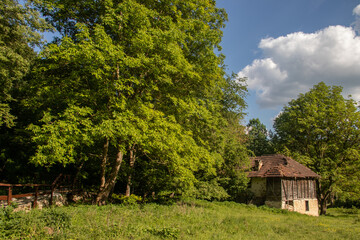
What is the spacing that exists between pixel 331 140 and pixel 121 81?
96.0ft

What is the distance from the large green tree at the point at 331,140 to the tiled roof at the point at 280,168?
1058mm

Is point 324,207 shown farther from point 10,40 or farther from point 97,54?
point 10,40

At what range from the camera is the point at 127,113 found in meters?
11.4

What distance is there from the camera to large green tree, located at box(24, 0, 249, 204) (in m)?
10.3

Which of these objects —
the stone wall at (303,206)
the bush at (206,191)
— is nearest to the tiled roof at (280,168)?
the stone wall at (303,206)

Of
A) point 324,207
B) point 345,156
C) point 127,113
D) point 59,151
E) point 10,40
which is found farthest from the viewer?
point 324,207

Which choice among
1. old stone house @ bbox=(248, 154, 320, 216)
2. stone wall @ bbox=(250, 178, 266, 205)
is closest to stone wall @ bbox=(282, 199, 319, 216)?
old stone house @ bbox=(248, 154, 320, 216)

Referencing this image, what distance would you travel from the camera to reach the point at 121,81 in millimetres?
11859

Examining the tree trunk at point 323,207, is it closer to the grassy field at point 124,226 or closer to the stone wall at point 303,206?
the stone wall at point 303,206

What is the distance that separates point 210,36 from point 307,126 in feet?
70.7

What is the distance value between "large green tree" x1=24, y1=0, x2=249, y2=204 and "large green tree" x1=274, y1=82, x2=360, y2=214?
19.9 m

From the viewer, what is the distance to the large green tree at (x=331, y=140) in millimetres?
27672

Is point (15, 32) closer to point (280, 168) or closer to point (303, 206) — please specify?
point (280, 168)

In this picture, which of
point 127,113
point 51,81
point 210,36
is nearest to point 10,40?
point 51,81
